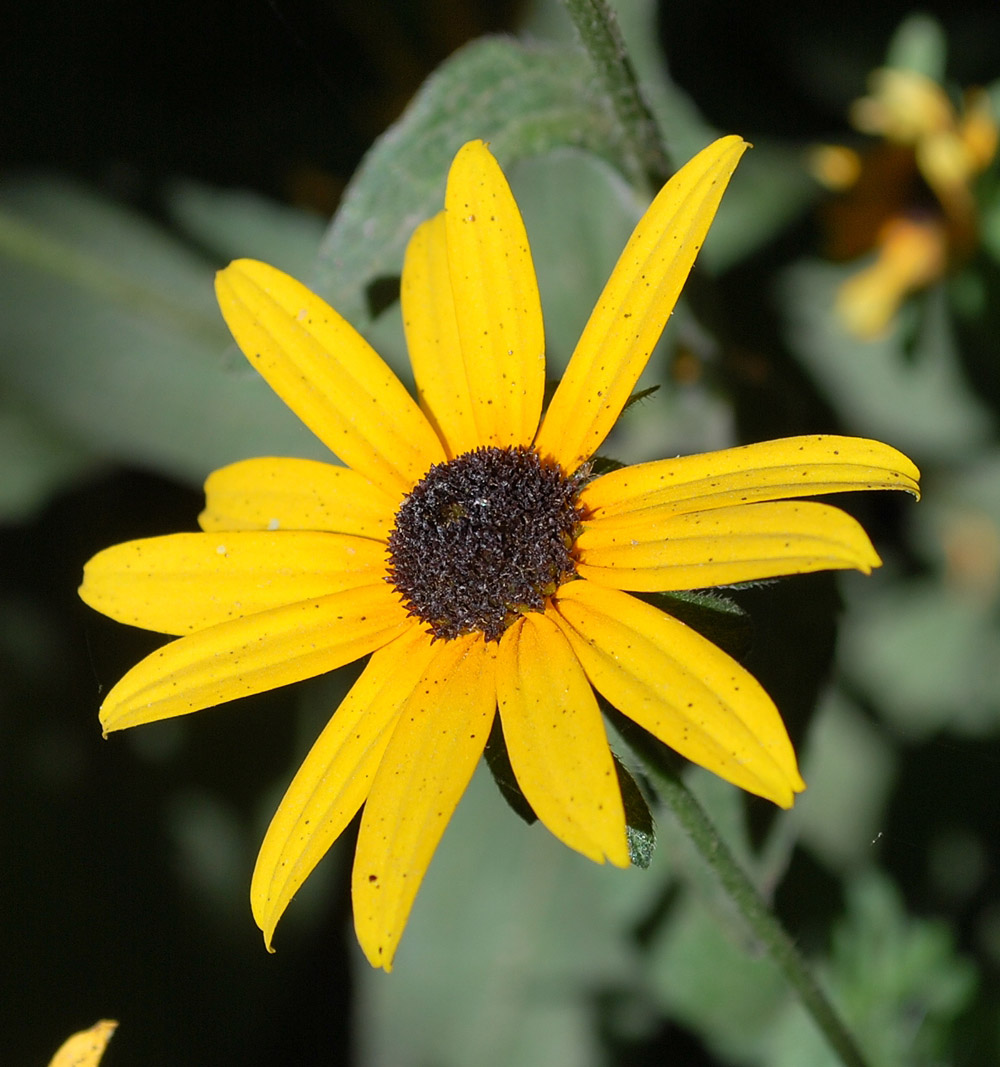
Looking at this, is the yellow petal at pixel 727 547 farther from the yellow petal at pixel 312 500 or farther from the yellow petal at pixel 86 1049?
the yellow petal at pixel 86 1049

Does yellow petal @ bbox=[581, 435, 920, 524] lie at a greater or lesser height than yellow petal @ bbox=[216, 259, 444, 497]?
Answer: lesser

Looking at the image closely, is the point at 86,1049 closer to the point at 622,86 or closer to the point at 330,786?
the point at 330,786

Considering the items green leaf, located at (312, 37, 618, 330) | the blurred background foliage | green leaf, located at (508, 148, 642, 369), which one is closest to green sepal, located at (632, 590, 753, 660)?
green leaf, located at (312, 37, 618, 330)

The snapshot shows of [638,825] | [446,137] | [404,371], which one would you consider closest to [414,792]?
[638,825]

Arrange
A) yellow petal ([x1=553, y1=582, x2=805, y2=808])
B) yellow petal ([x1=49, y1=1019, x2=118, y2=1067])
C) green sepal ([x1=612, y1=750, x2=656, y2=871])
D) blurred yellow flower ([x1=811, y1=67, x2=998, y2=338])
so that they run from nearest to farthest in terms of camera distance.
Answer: yellow petal ([x1=553, y1=582, x2=805, y2=808]) → green sepal ([x1=612, y1=750, x2=656, y2=871]) → yellow petal ([x1=49, y1=1019, x2=118, y2=1067]) → blurred yellow flower ([x1=811, y1=67, x2=998, y2=338])

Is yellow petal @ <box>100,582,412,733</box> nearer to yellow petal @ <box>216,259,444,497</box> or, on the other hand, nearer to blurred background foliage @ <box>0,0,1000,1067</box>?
yellow petal @ <box>216,259,444,497</box>

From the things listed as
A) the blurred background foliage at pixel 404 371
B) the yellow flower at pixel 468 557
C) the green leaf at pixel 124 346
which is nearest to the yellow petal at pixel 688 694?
the yellow flower at pixel 468 557

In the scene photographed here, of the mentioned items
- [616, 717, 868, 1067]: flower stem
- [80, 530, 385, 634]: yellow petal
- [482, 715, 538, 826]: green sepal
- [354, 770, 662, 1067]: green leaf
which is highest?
[80, 530, 385, 634]: yellow petal

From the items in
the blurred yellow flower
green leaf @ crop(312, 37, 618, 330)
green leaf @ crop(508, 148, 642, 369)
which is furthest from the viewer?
green leaf @ crop(508, 148, 642, 369)
